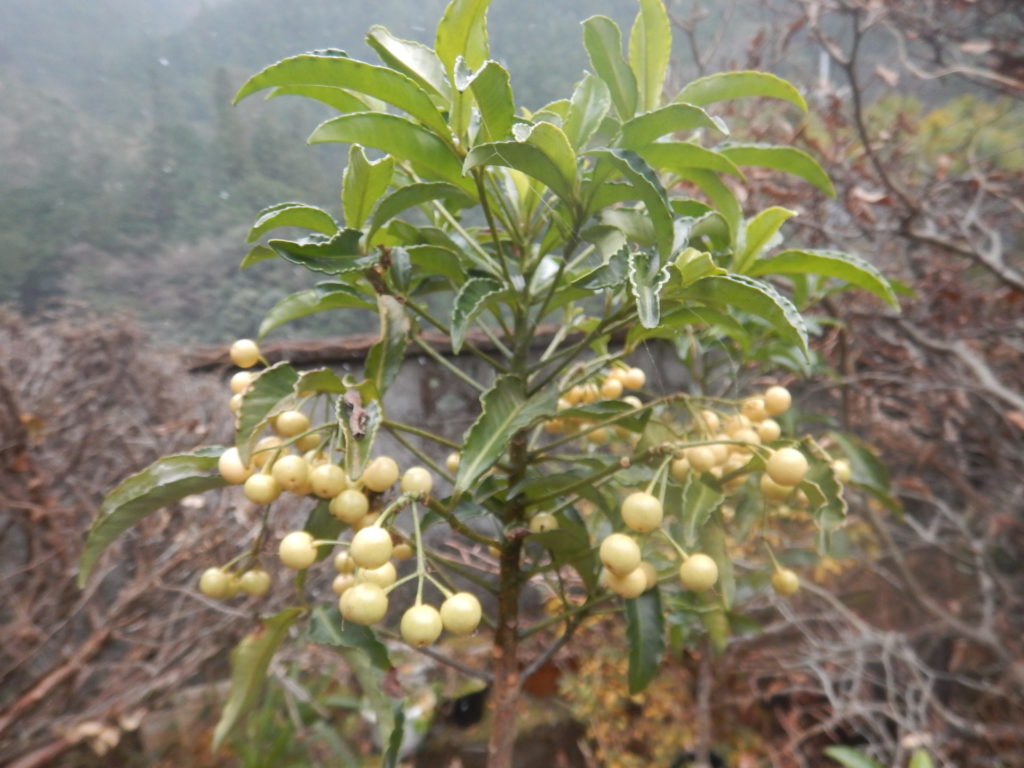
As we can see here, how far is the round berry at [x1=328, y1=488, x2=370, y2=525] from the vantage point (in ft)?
1.47

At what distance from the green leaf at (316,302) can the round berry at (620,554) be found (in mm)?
307

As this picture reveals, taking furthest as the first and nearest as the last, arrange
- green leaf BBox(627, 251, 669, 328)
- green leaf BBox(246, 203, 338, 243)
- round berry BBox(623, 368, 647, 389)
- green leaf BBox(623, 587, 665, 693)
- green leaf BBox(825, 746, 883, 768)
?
1. green leaf BBox(825, 746, 883, 768)
2. round berry BBox(623, 368, 647, 389)
3. green leaf BBox(623, 587, 665, 693)
4. green leaf BBox(246, 203, 338, 243)
5. green leaf BBox(627, 251, 669, 328)

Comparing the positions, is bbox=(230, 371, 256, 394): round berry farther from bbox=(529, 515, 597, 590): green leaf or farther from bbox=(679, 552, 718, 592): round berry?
bbox=(679, 552, 718, 592): round berry

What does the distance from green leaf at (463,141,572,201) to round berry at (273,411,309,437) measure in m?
0.25

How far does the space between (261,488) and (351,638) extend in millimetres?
167

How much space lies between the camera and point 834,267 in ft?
1.66

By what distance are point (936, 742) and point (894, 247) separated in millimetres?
1600

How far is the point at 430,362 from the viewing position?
2270 mm

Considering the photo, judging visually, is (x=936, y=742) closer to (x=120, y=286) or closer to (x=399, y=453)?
(x=399, y=453)

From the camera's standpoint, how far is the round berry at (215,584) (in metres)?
0.57

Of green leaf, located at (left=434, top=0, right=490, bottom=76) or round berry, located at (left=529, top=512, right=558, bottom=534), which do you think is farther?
round berry, located at (left=529, top=512, right=558, bottom=534)

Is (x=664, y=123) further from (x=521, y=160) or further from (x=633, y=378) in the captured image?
(x=633, y=378)

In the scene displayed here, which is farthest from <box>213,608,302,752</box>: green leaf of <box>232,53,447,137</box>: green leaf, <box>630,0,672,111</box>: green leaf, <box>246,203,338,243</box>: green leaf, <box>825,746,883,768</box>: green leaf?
<box>825,746,883,768</box>: green leaf

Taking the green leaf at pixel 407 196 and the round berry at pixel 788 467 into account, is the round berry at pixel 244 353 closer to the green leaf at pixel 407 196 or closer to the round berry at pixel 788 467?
the green leaf at pixel 407 196
